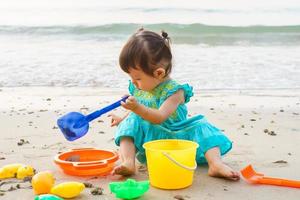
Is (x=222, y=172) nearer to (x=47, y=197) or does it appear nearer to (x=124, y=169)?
(x=124, y=169)

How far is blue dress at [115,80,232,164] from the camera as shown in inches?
130

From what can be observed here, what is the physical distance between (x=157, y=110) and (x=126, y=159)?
35cm

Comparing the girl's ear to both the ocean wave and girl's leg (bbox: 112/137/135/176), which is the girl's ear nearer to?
girl's leg (bbox: 112/137/135/176)

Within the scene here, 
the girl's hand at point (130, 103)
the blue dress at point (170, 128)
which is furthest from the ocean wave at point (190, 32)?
the girl's hand at point (130, 103)

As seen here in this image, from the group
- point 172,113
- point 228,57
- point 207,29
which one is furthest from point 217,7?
point 172,113

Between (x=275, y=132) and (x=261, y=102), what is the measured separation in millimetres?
1642

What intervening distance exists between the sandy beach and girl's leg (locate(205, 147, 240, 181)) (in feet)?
0.12

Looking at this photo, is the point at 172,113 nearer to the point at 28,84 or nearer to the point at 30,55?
→ the point at 28,84

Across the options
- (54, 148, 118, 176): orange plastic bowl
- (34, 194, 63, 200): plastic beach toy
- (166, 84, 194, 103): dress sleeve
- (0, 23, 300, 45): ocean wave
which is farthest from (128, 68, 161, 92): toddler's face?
(0, 23, 300, 45): ocean wave

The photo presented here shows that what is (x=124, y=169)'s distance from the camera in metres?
3.07

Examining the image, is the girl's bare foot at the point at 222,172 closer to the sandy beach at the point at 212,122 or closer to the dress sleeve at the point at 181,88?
the sandy beach at the point at 212,122

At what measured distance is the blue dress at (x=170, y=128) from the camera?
329 centimetres

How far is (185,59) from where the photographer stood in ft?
30.6

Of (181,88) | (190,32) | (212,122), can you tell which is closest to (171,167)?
(181,88)
